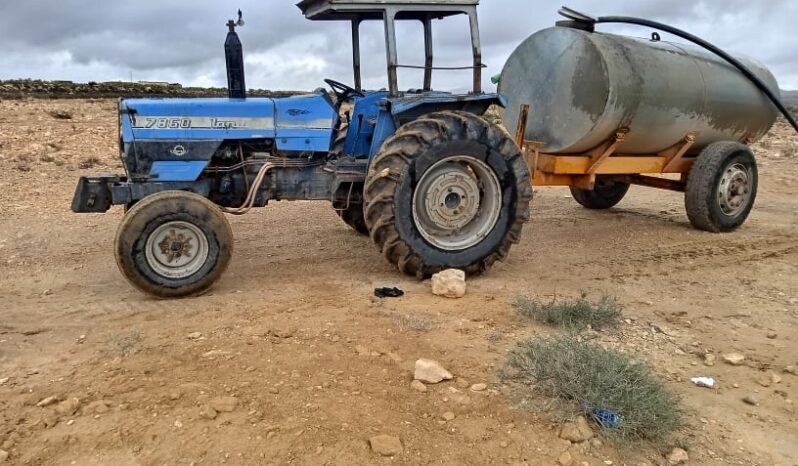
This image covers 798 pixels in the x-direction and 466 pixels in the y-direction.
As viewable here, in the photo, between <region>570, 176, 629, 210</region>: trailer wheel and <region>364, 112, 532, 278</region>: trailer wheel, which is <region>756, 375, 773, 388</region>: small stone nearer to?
<region>364, 112, 532, 278</region>: trailer wheel

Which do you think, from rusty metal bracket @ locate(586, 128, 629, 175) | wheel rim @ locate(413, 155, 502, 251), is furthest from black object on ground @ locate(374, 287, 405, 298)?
rusty metal bracket @ locate(586, 128, 629, 175)

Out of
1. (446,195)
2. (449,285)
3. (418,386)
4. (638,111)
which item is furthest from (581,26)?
(418,386)

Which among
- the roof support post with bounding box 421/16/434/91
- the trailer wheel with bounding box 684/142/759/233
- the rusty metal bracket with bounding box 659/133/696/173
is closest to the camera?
the roof support post with bounding box 421/16/434/91

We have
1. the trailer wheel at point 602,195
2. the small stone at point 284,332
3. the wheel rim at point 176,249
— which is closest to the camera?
the small stone at point 284,332

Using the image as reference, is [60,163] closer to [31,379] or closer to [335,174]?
[335,174]

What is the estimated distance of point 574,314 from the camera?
477 cm

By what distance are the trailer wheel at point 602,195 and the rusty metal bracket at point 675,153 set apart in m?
1.32

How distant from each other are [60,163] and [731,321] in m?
11.1

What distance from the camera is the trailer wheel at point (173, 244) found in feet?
16.2

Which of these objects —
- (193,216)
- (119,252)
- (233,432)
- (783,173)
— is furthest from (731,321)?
(783,173)

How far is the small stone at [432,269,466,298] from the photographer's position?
5301 mm

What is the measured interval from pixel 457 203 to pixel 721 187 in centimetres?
392

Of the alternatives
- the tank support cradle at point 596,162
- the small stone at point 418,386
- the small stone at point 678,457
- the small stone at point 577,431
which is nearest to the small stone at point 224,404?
the small stone at point 418,386

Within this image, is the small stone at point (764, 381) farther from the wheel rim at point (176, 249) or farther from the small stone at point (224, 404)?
the wheel rim at point (176, 249)
